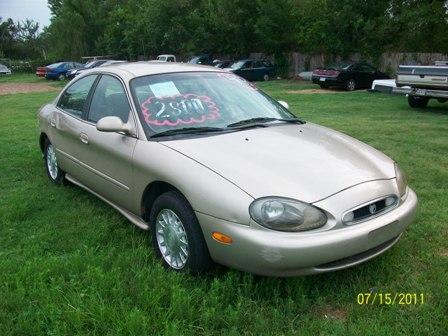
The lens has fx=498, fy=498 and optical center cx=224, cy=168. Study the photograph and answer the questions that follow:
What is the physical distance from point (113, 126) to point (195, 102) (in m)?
0.73

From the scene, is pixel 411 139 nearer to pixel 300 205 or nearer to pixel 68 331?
pixel 300 205

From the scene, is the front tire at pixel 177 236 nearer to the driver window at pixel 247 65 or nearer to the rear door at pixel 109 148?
the rear door at pixel 109 148

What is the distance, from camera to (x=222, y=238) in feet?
10.1

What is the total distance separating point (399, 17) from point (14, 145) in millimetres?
22103

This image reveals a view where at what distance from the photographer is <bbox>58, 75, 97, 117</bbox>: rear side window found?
4957 millimetres

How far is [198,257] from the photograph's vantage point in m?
3.29

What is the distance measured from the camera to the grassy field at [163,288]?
9.53 ft

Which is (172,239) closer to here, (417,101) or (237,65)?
(417,101)

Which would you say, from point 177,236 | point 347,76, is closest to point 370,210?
point 177,236

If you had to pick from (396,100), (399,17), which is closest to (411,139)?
(396,100)

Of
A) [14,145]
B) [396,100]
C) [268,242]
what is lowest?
[396,100]

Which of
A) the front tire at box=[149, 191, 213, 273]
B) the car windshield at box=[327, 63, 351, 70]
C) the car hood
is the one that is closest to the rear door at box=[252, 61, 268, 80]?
the car windshield at box=[327, 63, 351, 70]

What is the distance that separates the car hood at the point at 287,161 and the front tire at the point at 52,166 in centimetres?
237

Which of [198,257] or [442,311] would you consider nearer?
[442,311]
